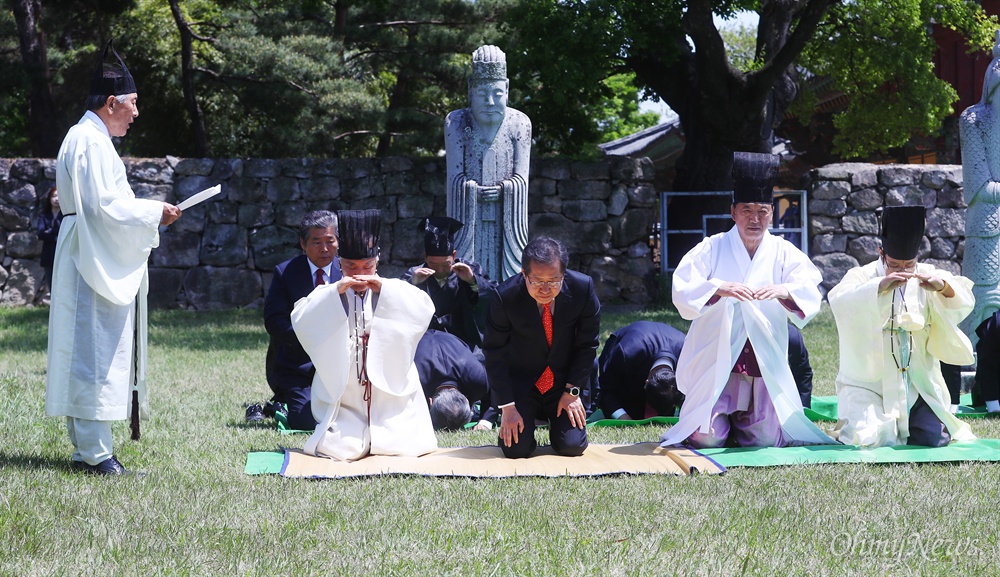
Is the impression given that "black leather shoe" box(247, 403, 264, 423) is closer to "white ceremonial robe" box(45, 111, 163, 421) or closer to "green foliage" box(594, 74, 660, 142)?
"white ceremonial robe" box(45, 111, 163, 421)

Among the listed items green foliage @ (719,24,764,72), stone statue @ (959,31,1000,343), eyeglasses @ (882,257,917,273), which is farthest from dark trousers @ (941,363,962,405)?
green foliage @ (719,24,764,72)

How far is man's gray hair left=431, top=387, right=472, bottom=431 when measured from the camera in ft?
20.4

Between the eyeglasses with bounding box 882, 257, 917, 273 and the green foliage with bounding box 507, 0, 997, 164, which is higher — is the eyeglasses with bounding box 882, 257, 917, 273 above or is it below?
below

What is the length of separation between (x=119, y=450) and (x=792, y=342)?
4025 mm

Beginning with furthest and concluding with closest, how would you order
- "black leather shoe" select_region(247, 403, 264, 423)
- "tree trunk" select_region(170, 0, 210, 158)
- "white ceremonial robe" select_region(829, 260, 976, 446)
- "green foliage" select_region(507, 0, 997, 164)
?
1. "tree trunk" select_region(170, 0, 210, 158)
2. "green foliage" select_region(507, 0, 997, 164)
3. "black leather shoe" select_region(247, 403, 264, 423)
4. "white ceremonial robe" select_region(829, 260, 976, 446)

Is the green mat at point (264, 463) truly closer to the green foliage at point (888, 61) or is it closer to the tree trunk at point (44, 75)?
the tree trunk at point (44, 75)

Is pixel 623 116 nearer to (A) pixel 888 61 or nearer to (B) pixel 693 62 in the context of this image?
(A) pixel 888 61

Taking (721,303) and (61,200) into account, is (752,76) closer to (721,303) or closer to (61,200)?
(721,303)

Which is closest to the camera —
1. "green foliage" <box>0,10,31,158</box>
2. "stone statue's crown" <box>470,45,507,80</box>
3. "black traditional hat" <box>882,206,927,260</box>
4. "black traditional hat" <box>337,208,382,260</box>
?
"black traditional hat" <box>337,208,382,260</box>

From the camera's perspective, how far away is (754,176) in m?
5.58

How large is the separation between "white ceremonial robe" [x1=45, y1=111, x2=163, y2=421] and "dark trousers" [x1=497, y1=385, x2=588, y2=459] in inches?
→ 70.9

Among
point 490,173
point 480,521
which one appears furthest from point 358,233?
point 490,173

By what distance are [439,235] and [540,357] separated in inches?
65.4

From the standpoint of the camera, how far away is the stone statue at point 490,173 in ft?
26.5
